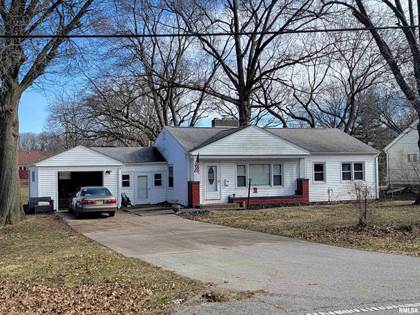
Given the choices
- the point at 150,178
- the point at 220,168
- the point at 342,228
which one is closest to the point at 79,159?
the point at 150,178

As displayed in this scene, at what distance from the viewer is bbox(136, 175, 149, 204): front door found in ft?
111

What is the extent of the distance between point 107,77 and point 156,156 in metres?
15.0

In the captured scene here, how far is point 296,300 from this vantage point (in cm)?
789

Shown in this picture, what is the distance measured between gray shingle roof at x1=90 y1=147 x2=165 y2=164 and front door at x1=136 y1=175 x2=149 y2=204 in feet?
3.94

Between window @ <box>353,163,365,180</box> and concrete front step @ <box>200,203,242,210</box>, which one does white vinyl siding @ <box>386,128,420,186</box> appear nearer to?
window @ <box>353,163,365,180</box>

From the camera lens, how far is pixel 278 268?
429 inches

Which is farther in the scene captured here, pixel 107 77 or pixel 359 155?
pixel 107 77

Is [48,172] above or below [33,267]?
above

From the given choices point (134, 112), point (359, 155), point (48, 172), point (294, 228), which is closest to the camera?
point (294, 228)

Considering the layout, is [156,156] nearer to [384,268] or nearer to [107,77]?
[107,77]

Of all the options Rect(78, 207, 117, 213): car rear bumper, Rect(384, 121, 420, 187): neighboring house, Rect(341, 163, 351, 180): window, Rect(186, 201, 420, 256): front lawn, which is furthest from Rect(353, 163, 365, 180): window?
Rect(384, 121, 420, 187): neighboring house

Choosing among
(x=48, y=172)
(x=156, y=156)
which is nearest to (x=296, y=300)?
(x=48, y=172)

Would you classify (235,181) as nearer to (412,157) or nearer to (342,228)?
(342,228)

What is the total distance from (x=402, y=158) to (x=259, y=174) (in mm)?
28724
